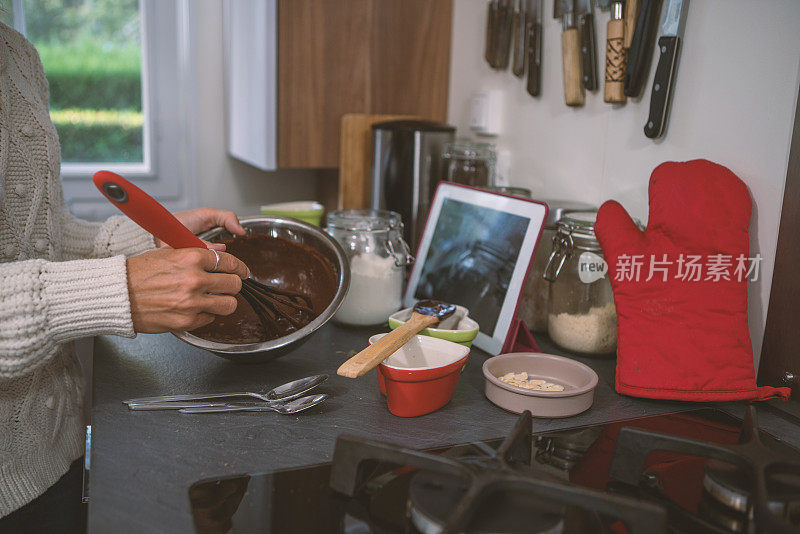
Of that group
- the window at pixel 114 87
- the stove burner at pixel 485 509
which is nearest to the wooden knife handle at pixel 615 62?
the stove burner at pixel 485 509

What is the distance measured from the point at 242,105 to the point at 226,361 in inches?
41.2

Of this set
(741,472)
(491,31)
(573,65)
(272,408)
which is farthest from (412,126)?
(741,472)

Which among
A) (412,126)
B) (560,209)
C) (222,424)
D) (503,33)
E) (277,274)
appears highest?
(503,33)

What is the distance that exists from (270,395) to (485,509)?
372 mm

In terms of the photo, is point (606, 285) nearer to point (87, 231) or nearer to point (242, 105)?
point (87, 231)

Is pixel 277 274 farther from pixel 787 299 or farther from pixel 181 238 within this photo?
pixel 787 299

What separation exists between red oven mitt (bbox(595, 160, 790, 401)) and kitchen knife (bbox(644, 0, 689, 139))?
134 millimetres

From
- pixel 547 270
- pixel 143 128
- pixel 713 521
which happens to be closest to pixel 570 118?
pixel 547 270

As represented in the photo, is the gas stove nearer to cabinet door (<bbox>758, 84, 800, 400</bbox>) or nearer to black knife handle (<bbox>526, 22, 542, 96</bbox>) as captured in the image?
cabinet door (<bbox>758, 84, 800, 400</bbox>)

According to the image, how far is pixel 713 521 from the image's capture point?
58cm

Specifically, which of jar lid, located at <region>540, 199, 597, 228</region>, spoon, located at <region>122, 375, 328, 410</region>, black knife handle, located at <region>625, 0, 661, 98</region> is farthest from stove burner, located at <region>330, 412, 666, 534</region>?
black knife handle, located at <region>625, 0, 661, 98</region>

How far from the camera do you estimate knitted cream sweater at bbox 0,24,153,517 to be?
72 centimetres

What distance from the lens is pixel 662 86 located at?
995 millimetres

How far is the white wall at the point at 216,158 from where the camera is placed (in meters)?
1.97
